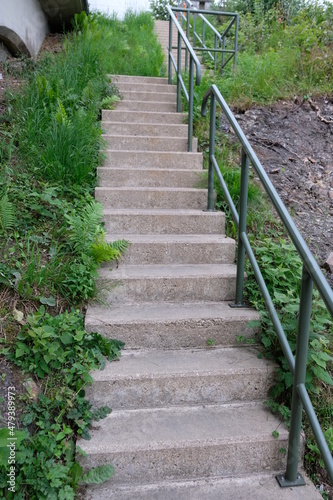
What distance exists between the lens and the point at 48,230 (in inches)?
109

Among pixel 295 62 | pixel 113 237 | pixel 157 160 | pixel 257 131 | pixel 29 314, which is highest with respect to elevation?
pixel 295 62

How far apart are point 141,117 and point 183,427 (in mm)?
3446

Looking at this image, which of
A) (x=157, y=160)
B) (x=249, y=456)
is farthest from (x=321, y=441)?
(x=157, y=160)

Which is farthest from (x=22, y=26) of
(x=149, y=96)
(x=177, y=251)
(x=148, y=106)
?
(x=177, y=251)

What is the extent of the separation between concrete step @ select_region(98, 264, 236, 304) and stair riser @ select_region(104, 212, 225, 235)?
473mm

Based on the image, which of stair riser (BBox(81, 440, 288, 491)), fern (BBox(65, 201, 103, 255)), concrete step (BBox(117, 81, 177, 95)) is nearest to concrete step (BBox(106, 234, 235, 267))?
fern (BBox(65, 201, 103, 255))

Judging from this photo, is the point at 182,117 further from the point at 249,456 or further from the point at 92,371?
the point at 249,456

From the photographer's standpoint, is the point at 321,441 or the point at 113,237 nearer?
A: the point at 321,441

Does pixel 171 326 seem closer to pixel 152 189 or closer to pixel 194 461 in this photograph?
pixel 194 461

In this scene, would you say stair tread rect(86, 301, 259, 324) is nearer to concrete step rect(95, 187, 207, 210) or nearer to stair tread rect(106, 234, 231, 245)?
stair tread rect(106, 234, 231, 245)

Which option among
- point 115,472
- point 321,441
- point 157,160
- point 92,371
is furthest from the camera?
point 157,160

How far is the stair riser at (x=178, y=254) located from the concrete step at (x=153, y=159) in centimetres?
111

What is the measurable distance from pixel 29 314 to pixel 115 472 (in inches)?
34.5

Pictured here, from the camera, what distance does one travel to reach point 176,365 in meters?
2.18
